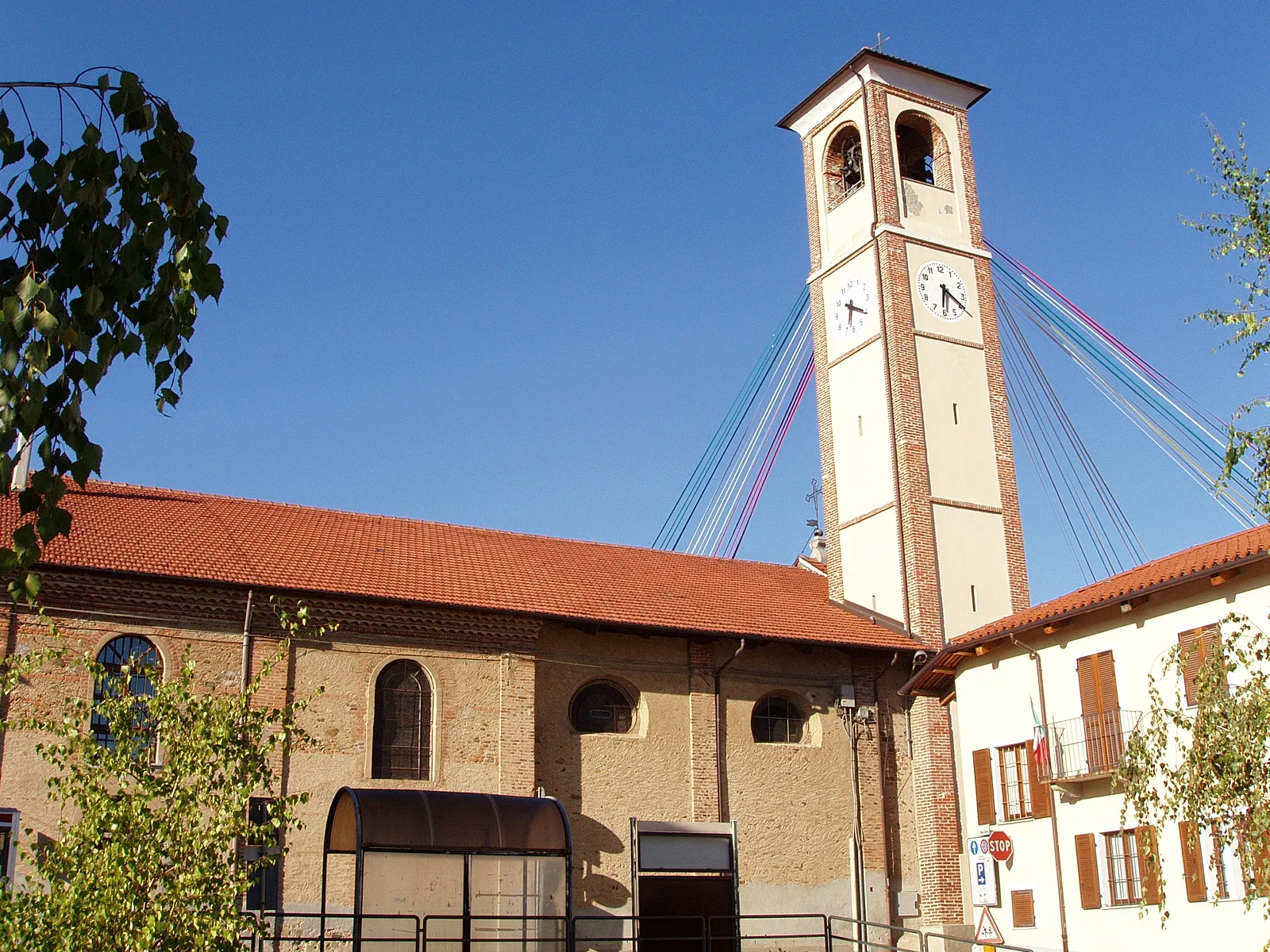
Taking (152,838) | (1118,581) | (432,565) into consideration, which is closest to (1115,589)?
(1118,581)

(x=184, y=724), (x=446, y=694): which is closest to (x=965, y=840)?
(x=446, y=694)

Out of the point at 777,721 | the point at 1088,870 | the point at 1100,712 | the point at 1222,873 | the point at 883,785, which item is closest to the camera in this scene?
the point at 1222,873

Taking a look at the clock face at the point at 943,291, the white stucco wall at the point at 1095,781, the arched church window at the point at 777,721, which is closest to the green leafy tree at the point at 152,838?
the white stucco wall at the point at 1095,781

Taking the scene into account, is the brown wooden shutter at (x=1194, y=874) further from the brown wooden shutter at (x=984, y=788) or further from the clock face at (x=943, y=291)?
the clock face at (x=943, y=291)

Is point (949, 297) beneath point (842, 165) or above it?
beneath

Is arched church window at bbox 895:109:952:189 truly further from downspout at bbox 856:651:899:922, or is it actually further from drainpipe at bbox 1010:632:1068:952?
drainpipe at bbox 1010:632:1068:952

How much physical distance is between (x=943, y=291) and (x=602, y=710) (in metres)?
14.0

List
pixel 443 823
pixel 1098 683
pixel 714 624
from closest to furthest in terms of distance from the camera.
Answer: pixel 443 823, pixel 1098 683, pixel 714 624

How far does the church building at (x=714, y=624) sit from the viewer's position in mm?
22031

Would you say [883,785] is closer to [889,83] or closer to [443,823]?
[443,823]

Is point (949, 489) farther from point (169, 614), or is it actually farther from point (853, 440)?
point (169, 614)

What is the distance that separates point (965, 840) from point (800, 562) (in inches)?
384

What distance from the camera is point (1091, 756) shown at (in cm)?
2214

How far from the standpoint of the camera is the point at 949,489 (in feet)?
99.8
